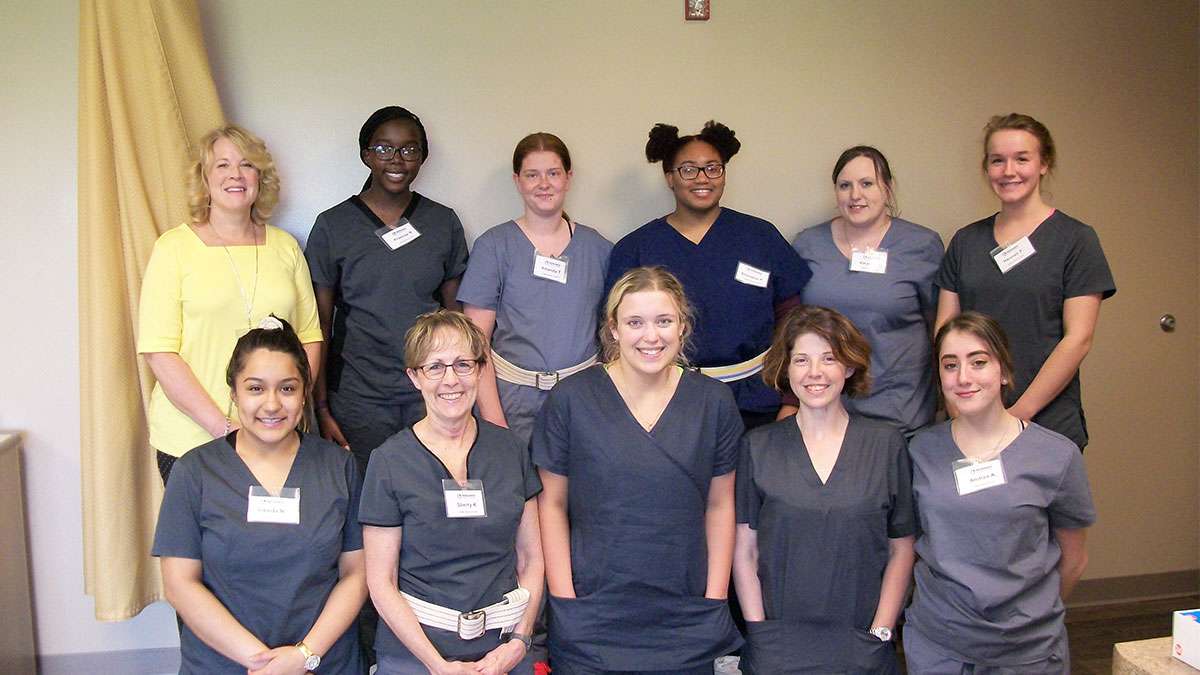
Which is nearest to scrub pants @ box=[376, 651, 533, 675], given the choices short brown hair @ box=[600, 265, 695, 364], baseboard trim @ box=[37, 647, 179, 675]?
short brown hair @ box=[600, 265, 695, 364]

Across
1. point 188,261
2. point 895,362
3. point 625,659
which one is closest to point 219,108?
point 188,261

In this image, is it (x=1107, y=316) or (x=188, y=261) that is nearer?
(x=188, y=261)

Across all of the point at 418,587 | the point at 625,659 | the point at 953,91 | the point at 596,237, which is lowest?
the point at 625,659

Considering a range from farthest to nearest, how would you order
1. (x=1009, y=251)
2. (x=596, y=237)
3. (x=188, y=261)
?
(x=596, y=237)
(x=1009, y=251)
(x=188, y=261)

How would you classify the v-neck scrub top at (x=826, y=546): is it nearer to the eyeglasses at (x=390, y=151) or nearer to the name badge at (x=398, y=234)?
the name badge at (x=398, y=234)

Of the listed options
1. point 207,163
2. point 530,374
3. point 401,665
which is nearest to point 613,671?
point 401,665

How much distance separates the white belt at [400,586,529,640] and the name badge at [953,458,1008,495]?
1.06m

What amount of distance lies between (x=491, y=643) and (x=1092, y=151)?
9.70 ft

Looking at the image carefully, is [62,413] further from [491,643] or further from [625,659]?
[625,659]

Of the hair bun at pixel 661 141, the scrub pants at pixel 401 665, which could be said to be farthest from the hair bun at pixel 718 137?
the scrub pants at pixel 401 665

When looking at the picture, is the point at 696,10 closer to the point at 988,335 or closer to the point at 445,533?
the point at 988,335

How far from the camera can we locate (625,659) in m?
2.19

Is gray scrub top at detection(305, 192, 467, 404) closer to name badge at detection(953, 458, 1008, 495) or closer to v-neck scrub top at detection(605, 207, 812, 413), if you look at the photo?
v-neck scrub top at detection(605, 207, 812, 413)

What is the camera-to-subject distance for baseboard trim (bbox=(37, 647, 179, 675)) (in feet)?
10.0
